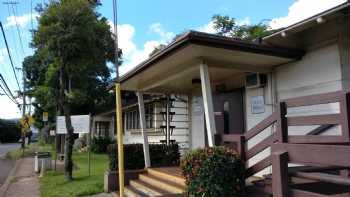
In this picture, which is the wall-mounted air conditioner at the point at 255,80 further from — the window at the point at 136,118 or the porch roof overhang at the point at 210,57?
the window at the point at 136,118

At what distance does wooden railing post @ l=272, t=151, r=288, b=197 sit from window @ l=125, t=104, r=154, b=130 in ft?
36.0

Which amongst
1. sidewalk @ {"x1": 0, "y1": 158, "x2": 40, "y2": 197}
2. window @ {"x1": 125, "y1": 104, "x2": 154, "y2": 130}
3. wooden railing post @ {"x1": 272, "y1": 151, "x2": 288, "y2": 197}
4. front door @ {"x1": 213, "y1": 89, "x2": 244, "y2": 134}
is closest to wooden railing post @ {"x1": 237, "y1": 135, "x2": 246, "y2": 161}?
wooden railing post @ {"x1": 272, "y1": 151, "x2": 288, "y2": 197}

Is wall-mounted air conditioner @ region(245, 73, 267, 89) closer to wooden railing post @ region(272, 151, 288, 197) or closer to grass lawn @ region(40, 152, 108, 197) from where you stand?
wooden railing post @ region(272, 151, 288, 197)

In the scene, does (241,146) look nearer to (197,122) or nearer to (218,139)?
(218,139)

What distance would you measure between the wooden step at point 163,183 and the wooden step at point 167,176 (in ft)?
0.18

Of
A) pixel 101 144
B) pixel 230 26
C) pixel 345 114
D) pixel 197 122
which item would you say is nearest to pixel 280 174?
pixel 345 114

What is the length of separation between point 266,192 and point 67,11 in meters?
9.22

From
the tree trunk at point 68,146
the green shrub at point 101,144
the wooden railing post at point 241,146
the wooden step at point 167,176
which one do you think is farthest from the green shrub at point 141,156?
the green shrub at point 101,144

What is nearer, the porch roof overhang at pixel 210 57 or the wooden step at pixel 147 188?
the porch roof overhang at pixel 210 57

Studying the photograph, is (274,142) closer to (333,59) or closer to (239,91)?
(333,59)

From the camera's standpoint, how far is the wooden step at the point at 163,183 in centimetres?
664

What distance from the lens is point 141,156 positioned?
9344 mm

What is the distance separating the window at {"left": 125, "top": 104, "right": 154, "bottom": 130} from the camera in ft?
49.8

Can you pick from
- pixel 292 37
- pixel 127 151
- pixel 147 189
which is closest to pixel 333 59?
pixel 292 37
